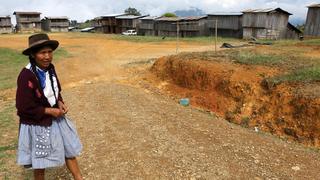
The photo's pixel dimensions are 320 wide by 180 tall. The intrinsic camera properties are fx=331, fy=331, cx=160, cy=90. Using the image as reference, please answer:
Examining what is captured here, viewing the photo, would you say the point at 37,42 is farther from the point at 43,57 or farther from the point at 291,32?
the point at 291,32

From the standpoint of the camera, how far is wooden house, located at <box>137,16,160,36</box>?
48.5 m

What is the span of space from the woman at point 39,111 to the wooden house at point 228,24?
35406mm

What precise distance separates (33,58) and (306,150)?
16.3 ft

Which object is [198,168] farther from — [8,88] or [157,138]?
[8,88]

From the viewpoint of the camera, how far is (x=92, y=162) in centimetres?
535

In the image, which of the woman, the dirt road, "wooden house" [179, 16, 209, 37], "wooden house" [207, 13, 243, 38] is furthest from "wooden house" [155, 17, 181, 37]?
the woman

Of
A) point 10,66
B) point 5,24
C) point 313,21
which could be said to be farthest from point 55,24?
point 10,66

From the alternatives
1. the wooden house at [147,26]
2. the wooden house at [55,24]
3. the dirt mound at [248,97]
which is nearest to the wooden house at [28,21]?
the wooden house at [55,24]

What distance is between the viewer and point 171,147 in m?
5.83

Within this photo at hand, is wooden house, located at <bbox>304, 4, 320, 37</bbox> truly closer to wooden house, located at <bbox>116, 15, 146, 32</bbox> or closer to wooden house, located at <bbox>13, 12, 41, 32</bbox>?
wooden house, located at <bbox>116, 15, 146, 32</bbox>

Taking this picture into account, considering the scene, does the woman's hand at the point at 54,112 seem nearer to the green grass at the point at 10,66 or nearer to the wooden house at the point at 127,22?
the green grass at the point at 10,66

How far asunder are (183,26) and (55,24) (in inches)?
1222

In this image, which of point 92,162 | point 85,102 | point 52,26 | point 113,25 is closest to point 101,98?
point 85,102

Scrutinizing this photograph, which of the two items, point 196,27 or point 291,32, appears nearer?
point 291,32
